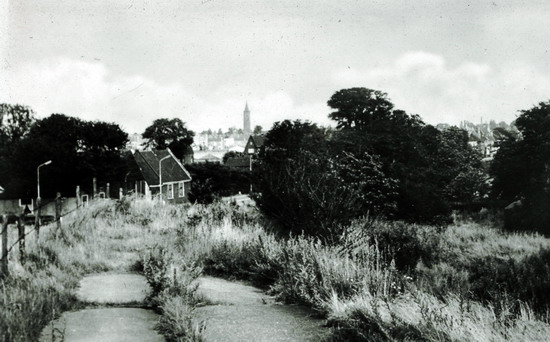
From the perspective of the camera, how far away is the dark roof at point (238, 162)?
271ft

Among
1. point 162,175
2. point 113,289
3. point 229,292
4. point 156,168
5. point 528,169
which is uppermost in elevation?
point 156,168

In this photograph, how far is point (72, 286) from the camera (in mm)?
6422

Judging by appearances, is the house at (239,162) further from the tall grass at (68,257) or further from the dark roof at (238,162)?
the tall grass at (68,257)

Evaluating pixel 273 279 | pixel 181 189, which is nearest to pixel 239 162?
pixel 181 189

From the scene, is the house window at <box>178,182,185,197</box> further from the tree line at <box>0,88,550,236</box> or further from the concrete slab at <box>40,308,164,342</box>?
the concrete slab at <box>40,308,164,342</box>

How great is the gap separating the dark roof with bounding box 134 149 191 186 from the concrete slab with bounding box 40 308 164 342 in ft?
171

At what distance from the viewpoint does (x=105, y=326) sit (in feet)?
16.4

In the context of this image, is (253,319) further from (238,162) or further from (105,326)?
(238,162)

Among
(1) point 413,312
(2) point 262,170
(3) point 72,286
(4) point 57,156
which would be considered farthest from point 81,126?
(1) point 413,312

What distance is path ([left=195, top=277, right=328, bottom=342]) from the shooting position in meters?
4.75

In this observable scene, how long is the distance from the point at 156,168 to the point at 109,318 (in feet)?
183

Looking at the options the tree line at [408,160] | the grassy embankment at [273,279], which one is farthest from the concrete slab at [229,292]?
the tree line at [408,160]

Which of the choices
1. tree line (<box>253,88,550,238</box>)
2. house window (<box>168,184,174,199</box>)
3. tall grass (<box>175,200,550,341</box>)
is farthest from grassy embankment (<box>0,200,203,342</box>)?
house window (<box>168,184,174,199</box>)

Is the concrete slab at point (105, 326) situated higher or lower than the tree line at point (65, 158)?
lower
